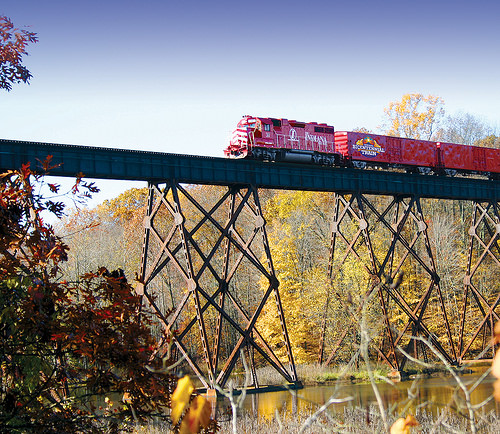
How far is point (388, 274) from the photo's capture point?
23.6 m

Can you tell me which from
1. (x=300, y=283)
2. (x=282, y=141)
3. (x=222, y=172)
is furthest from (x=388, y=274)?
(x=300, y=283)

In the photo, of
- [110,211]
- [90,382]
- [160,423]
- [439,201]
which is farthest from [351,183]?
[110,211]

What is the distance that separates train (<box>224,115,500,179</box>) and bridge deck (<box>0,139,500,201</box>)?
3.90 feet

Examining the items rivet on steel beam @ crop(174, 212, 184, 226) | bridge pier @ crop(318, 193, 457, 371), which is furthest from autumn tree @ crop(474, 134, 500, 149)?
rivet on steel beam @ crop(174, 212, 184, 226)

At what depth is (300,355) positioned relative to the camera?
31.2 meters

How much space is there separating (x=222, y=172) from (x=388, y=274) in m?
7.77

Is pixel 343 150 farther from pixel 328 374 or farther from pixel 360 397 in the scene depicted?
pixel 360 397

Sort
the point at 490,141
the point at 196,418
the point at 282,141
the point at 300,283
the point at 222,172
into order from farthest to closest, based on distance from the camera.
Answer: the point at 490,141 → the point at 300,283 → the point at 282,141 → the point at 222,172 → the point at 196,418

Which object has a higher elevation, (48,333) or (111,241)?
(111,241)

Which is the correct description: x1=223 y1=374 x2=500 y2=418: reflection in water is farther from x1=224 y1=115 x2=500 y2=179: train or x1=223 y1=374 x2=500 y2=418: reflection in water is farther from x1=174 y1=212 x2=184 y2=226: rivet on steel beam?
x1=224 y1=115 x2=500 y2=179: train

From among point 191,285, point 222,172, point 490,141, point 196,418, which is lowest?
point 196,418

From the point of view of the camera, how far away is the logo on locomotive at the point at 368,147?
86.4 feet

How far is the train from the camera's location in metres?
23.4

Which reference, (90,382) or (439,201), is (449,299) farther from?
(90,382)
